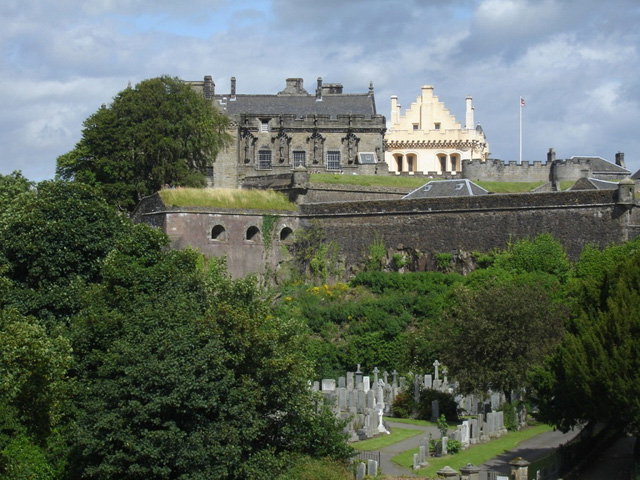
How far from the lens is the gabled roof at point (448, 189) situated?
163 feet

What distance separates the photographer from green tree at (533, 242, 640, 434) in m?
25.1

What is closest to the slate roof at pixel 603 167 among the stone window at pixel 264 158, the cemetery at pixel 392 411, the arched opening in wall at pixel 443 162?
the arched opening in wall at pixel 443 162

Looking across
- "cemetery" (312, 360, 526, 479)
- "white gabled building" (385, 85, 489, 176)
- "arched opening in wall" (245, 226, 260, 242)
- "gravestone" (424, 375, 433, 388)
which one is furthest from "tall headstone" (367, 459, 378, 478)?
"white gabled building" (385, 85, 489, 176)

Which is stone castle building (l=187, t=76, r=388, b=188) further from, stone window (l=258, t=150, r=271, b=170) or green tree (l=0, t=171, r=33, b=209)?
green tree (l=0, t=171, r=33, b=209)

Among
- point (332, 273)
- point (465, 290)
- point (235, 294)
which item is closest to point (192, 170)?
point (332, 273)

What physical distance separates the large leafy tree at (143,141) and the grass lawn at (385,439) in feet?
76.0

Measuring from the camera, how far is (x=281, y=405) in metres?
26.3

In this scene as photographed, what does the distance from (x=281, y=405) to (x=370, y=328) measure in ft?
51.9

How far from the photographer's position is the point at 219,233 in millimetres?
47062

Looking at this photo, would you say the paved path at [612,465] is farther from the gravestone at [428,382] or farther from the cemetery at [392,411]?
the gravestone at [428,382]

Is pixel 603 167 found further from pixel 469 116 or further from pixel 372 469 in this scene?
pixel 372 469

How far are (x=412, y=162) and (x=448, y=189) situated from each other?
19.1 meters

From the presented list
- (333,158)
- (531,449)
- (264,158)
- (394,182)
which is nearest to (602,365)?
(531,449)

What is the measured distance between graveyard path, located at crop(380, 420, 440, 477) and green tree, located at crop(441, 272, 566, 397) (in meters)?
2.41
